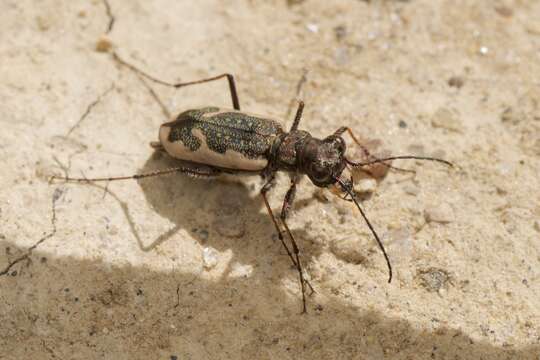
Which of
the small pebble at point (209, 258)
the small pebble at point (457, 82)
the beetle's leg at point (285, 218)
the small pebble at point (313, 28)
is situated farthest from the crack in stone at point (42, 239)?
the small pebble at point (457, 82)

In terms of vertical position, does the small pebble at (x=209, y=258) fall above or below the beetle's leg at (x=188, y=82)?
below

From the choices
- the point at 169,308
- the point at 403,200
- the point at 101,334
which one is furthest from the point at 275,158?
the point at 101,334

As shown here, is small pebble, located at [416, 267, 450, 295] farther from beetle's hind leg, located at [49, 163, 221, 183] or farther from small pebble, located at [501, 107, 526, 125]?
beetle's hind leg, located at [49, 163, 221, 183]

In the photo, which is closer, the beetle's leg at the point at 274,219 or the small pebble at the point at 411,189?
the beetle's leg at the point at 274,219

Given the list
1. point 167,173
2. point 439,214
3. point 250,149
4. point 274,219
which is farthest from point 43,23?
point 439,214

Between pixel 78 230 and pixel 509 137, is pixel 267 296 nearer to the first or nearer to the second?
pixel 78 230

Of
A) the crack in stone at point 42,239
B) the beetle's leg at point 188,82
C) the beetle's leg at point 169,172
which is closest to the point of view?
the crack in stone at point 42,239

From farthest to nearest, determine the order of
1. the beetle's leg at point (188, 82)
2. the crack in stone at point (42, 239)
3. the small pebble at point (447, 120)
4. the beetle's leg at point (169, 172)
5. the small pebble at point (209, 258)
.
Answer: the small pebble at point (447, 120), the beetle's leg at point (188, 82), the beetle's leg at point (169, 172), the small pebble at point (209, 258), the crack in stone at point (42, 239)

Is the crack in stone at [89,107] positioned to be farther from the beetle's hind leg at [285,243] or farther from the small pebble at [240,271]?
the small pebble at [240,271]
